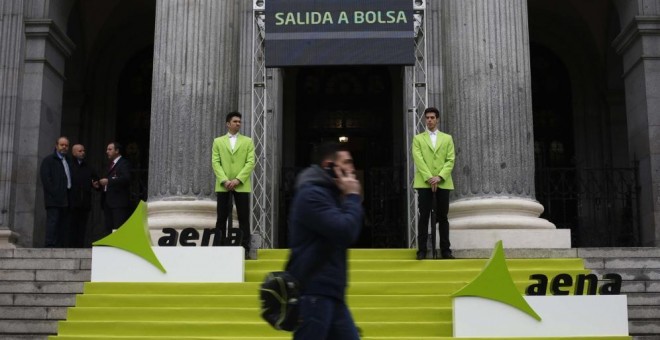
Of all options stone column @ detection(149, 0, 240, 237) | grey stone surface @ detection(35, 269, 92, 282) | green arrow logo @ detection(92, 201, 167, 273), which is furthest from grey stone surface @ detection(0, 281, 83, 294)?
stone column @ detection(149, 0, 240, 237)

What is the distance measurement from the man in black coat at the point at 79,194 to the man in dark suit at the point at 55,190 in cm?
13

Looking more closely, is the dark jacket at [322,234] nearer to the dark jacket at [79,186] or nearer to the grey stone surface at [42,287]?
the grey stone surface at [42,287]

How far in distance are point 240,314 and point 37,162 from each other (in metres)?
7.56

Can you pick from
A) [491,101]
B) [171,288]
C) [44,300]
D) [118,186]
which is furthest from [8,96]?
[491,101]

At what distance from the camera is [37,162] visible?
15617 mm

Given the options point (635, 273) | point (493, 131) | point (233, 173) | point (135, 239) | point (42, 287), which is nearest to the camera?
point (135, 239)

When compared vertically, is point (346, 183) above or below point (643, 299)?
above

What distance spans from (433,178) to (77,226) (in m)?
6.56

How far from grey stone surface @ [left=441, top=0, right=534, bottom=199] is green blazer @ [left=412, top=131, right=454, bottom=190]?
4.25 ft

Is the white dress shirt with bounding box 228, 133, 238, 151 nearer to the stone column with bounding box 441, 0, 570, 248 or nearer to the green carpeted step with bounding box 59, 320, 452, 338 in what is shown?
the green carpeted step with bounding box 59, 320, 452, 338

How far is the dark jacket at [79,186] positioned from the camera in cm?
1383

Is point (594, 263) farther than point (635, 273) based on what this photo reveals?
Yes

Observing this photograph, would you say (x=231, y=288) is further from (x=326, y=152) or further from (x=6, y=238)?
(x=6, y=238)

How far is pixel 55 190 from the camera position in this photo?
13.6m
